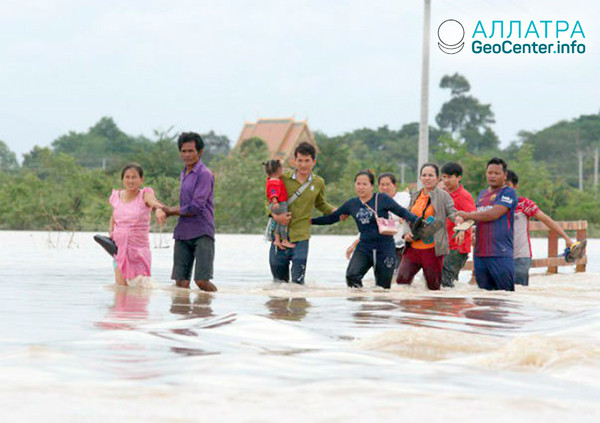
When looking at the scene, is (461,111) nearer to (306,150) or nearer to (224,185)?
(224,185)

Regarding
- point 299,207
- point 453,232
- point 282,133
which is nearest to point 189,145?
point 299,207

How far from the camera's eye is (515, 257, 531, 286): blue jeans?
34.9 ft

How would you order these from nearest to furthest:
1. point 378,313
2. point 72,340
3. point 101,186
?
point 72,340 → point 378,313 → point 101,186

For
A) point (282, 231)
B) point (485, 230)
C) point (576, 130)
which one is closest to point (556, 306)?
point (485, 230)

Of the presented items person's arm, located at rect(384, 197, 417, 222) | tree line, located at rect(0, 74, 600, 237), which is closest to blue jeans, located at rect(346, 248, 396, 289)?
person's arm, located at rect(384, 197, 417, 222)

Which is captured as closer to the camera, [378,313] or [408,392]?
[408,392]

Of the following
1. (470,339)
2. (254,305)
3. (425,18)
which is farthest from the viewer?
(425,18)

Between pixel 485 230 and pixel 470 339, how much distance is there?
11.1 ft

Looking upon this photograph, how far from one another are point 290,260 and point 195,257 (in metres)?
1.09

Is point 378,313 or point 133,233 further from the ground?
point 133,233

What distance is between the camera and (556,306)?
8828mm

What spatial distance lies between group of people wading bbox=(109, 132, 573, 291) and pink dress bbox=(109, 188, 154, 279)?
10 mm

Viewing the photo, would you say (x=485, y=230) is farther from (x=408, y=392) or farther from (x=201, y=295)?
(x=408, y=392)

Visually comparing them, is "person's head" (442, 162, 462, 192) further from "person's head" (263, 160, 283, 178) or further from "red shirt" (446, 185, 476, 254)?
"person's head" (263, 160, 283, 178)
